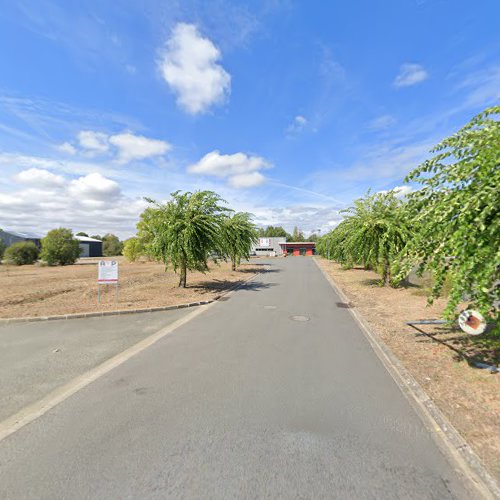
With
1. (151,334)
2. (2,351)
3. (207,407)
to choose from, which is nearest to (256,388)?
(207,407)

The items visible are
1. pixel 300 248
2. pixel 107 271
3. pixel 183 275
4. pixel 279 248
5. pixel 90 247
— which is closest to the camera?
pixel 107 271

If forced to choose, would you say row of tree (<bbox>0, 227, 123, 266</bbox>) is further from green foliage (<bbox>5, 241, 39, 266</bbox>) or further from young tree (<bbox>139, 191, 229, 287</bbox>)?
young tree (<bbox>139, 191, 229, 287</bbox>)

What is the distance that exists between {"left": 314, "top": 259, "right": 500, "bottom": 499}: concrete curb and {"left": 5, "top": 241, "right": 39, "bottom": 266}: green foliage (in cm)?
4655

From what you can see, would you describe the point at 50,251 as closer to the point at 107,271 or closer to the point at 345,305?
the point at 107,271

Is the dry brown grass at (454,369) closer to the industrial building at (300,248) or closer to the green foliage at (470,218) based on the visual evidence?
the green foliage at (470,218)

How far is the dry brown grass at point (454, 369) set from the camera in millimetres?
3123

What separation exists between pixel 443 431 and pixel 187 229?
37.2 ft

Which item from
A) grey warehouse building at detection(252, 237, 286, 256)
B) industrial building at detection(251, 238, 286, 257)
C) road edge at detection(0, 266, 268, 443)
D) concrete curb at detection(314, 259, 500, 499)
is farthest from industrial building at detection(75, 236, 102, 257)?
concrete curb at detection(314, 259, 500, 499)

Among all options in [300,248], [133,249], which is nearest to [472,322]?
[133,249]

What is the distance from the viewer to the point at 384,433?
3.14 m

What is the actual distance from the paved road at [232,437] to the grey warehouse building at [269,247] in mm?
65423

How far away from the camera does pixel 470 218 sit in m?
4.03

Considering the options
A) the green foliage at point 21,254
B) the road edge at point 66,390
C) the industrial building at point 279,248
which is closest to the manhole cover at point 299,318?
the road edge at point 66,390

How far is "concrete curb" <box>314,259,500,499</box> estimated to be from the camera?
246cm
